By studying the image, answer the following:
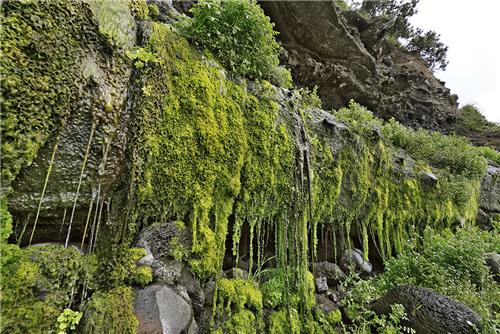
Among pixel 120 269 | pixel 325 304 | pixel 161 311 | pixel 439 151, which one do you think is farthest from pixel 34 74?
pixel 439 151

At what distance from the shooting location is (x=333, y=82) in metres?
10.1

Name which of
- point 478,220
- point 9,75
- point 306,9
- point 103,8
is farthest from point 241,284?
point 478,220

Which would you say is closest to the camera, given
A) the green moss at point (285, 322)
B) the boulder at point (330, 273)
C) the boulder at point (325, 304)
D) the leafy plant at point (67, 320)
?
the leafy plant at point (67, 320)

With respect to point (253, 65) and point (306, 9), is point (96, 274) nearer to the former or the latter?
point (253, 65)

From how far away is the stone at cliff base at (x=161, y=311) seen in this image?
7.89ft

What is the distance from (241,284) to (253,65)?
3426mm

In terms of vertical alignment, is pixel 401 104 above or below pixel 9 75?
above

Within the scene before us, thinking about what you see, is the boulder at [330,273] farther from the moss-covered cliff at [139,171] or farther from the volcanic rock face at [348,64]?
the volcanic rock face at [348,64]

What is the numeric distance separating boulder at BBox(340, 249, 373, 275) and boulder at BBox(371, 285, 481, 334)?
1310 millimetres

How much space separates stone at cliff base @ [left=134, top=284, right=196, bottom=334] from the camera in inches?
94.7

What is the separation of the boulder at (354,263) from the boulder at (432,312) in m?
1.31

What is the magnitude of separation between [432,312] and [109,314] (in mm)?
4143

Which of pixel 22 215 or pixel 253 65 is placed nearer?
pixel 22 215

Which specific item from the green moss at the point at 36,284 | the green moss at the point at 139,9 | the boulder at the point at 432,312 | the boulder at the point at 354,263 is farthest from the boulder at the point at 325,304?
the green moss at the point at 139,9
